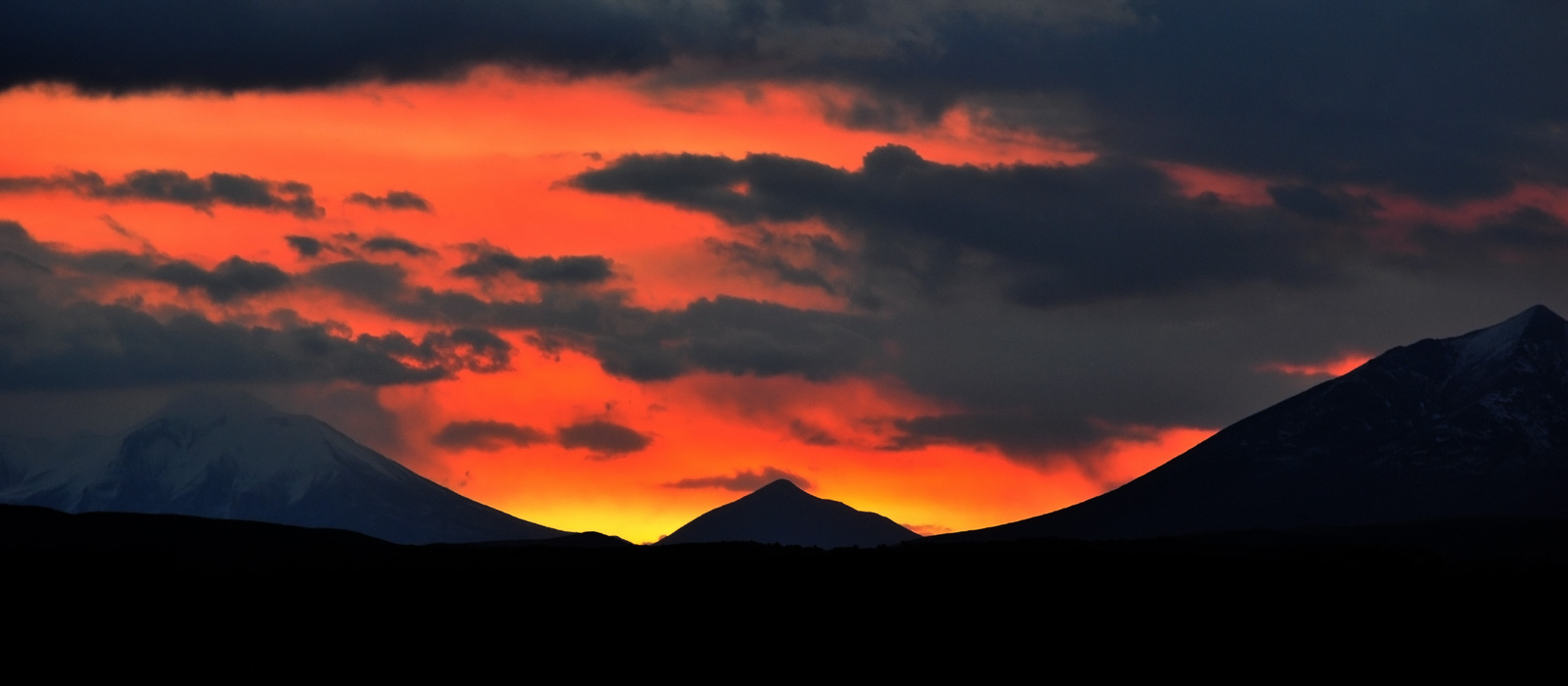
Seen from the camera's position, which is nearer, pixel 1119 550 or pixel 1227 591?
pixel 1227 591

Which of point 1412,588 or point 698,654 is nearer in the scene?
point 698,654

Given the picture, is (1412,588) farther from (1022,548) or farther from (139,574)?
(139,574)

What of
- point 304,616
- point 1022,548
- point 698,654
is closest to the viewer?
point 698,654

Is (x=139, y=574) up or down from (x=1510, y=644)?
up

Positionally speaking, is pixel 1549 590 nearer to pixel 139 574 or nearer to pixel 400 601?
pixel 400 601

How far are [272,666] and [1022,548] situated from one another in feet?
240

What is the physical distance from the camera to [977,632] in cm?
11331

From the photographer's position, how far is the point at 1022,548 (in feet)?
517

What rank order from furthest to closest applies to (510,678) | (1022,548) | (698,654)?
(1022,548) < (698,654) < (510,678)

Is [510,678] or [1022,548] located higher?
[1022,548]

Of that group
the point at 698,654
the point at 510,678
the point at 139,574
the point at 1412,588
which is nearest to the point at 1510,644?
the point at 1412,588

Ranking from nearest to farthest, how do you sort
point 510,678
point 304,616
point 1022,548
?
point 510,678 → point 304,616 → point 1022,548

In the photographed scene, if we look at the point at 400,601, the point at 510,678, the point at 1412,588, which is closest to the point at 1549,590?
the point at 1412,588

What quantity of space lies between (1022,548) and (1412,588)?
36.5 meters
